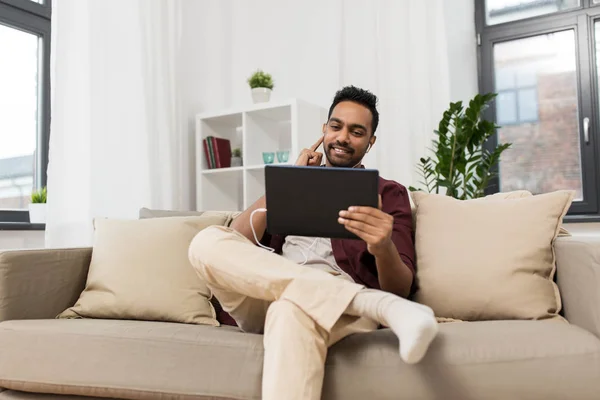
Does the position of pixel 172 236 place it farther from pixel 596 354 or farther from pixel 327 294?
pixel 596 354

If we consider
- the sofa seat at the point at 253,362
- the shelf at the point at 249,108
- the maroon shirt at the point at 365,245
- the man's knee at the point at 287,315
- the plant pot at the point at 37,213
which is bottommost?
the sofa seat at the point at 253,362

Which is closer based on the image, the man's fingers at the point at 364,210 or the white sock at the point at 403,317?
the white sock at the point at 403,317

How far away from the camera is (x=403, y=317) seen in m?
1.02

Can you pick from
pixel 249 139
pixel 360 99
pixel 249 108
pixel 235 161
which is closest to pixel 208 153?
pixel 235 161

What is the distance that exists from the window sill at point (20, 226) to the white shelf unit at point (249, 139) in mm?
863

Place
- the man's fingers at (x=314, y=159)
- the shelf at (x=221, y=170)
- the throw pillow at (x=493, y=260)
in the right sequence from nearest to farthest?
the throw pillow at (x=493, y=260) < the man's fingers at (x=314, y=159) < the shelf at (x=221, y=170)

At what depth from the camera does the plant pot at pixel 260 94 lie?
307cm

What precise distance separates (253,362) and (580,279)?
83cm

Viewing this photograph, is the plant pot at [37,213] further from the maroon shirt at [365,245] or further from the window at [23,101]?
the maroon shirt at [365,245]

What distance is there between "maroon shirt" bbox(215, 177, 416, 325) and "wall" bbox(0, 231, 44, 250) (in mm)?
1322

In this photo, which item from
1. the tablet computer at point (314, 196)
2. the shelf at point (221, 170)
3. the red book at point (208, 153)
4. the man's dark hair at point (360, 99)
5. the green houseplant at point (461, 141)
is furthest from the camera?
the red book at point (208, 153)

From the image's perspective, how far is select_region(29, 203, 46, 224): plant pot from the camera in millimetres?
2521

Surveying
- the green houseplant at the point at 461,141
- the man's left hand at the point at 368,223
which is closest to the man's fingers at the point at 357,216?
the man's left hand at the point at 368,223

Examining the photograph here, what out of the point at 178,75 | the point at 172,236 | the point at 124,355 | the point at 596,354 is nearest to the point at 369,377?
the point at 596,354
